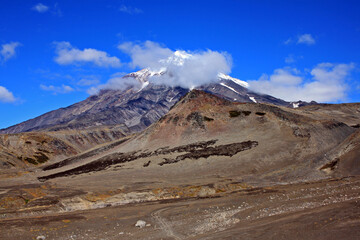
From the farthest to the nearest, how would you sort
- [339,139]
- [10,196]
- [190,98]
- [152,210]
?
[190,98] < [339,139] < [10,196] < [152,210]

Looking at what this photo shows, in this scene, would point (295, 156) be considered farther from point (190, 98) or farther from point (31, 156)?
point (31, 156)

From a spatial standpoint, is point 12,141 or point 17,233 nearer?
point 17,233

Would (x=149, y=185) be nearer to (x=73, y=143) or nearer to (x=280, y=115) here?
(x=280, y=115)

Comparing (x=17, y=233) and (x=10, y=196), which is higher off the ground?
(x=10, y=196)

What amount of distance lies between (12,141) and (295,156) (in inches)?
5107

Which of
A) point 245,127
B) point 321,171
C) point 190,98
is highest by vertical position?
point 190,98

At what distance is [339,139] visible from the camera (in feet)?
274

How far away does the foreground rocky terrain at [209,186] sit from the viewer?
25922 mm

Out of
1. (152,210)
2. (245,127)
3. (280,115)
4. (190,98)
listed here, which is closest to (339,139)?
(280,115)

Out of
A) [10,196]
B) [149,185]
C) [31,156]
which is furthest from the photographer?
[31,156]

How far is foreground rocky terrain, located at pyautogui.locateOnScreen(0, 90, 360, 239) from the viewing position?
25.9m

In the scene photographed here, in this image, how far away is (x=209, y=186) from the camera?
52219 mm

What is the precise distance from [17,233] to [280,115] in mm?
82630

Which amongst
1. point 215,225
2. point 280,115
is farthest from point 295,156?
point 215,225
